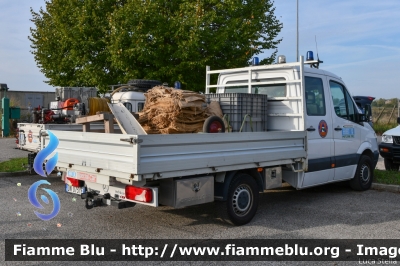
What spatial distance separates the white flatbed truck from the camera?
17.4 feet

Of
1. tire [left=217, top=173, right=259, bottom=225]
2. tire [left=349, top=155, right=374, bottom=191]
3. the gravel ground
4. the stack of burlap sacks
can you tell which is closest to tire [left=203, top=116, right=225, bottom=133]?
the stack of burlap sacks

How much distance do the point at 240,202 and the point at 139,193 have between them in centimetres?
177

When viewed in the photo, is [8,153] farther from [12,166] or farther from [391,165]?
[391,165]

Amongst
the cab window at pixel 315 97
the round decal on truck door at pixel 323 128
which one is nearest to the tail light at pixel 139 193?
the cab window at pixel 315 97

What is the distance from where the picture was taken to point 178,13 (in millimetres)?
15633

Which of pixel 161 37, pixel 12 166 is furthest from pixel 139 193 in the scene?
pixel 161 37

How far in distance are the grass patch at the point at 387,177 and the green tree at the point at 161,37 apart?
720 cm

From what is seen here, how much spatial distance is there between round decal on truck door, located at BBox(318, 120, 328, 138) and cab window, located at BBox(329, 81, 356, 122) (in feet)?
1.90

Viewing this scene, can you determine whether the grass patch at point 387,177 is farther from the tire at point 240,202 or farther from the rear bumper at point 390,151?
the tire at point 240,202

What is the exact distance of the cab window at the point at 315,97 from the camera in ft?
25.3

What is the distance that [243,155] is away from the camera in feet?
20.4

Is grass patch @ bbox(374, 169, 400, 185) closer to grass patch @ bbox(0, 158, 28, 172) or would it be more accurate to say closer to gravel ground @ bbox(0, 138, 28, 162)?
grass patch @ bbox(0, 158, 28, 172)

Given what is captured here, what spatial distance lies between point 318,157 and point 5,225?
5.27 m

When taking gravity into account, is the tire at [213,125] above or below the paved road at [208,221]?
above
